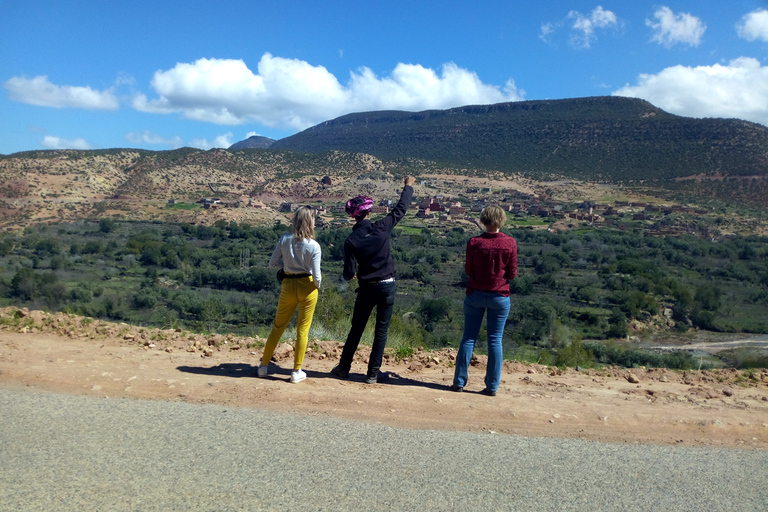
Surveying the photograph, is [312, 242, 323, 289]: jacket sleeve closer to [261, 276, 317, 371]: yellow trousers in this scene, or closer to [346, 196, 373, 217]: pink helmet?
[261, 276, 317, 371]: yellow trousers

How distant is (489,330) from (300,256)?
1914mm

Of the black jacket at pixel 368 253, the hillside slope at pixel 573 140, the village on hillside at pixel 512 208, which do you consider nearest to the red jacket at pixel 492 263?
the black jacket at pixel 368 253

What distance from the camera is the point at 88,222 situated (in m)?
43.7

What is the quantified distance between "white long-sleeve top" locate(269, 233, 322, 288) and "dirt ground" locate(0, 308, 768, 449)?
3.60ft

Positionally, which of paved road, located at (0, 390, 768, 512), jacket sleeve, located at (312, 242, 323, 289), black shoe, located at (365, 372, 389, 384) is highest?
jacket sleeve, located at (312, 242, 323, 289)

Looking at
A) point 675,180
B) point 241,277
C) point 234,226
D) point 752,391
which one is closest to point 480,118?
point 675,180

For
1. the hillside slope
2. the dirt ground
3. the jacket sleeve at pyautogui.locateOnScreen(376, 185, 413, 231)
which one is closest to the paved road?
the dirt ground

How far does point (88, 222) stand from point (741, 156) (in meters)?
69.8

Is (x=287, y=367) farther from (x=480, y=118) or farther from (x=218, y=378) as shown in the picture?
(x=480, y=118)

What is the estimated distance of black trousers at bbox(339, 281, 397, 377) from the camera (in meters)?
5.37

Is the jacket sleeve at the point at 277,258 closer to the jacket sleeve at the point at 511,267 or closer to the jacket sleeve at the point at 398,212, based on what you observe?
the jacket sleeve at the point at 398,212

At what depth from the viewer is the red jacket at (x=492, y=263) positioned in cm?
518

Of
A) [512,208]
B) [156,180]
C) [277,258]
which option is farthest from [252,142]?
[277,258]

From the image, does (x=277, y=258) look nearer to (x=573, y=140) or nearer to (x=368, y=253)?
(x=368, y=253)
